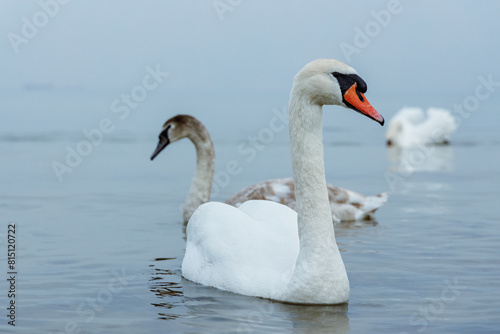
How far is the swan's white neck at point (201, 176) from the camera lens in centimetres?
1195

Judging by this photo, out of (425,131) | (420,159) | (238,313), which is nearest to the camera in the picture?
(238,313)

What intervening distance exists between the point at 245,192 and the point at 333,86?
544 centimetres

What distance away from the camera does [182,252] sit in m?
9.42

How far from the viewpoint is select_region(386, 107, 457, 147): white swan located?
2916cm

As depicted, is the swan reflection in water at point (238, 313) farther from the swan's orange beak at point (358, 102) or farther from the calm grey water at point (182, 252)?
the swan's orange beak at point (358, 102)

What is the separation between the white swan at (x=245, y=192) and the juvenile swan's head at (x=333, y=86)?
494 centimetres

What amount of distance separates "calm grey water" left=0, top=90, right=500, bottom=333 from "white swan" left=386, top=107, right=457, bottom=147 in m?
8.31

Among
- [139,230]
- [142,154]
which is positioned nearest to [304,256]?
[139,230]

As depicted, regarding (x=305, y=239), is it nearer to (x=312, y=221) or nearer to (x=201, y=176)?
(x=312, y=221)

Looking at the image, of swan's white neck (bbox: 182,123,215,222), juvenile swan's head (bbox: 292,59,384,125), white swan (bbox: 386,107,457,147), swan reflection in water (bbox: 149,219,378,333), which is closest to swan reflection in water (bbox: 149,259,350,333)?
swan reflection in water (bbox: 149,219,378,333)

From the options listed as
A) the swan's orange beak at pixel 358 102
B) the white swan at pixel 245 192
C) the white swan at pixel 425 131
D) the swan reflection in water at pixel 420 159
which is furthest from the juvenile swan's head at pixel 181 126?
the white swan at pixel 425 131

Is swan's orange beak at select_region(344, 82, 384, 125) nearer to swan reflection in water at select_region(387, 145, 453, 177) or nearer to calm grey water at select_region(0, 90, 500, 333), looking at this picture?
calm grey water at select_region(0, 90, 500, 333)

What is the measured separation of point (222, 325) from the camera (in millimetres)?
6016

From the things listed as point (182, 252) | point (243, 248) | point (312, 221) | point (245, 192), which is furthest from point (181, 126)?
point (312, 221)
